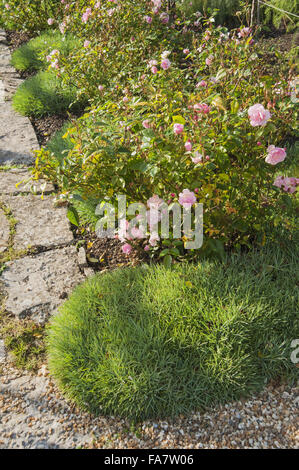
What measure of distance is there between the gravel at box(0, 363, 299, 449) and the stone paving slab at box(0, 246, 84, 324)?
1.74 feet

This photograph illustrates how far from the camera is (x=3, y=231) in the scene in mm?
2953

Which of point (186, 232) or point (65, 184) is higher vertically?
point (65, 184)

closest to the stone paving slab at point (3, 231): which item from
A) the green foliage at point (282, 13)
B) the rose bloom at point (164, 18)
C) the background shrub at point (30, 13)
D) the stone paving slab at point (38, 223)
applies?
the stone paving slab at point (38, 223)

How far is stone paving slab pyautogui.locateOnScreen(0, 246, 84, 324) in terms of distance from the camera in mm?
2367

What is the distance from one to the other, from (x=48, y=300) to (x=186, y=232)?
86 centimetres

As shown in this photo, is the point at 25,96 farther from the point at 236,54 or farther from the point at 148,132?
the point at 148,132

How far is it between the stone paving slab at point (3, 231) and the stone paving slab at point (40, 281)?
8.0 inches

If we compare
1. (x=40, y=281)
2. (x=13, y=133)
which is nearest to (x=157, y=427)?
(x=40, y=281)

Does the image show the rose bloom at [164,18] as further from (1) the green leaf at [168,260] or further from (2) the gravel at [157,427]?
(2) the gravel at [157,427]

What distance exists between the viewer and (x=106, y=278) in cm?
237

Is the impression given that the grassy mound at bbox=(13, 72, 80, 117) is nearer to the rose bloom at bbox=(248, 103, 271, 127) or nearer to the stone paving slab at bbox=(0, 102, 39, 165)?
the stone paving slab at bbox=(0, 102, 39, 165)

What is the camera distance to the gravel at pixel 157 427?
1748mm

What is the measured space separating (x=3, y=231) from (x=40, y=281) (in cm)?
62

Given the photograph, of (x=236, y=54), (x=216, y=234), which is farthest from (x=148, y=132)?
(x=236, y=54)
